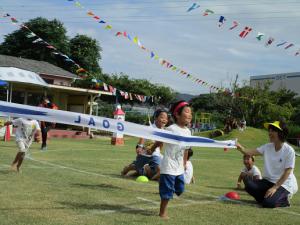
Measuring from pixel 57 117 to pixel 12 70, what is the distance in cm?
2346

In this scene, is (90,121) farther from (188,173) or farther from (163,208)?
(188,173)

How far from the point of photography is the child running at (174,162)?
19.5 ft

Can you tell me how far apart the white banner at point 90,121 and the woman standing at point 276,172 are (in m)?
1.64

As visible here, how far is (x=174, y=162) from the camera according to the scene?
6.09 metres

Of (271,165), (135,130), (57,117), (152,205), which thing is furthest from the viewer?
(271,165)

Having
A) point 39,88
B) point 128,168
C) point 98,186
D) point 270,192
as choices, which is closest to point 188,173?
point 128,168

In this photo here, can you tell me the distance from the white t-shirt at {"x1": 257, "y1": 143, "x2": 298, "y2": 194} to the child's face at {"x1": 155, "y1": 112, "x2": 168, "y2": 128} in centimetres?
180

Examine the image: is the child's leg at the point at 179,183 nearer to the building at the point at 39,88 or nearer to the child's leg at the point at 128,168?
the child's leg at the point at 128,168

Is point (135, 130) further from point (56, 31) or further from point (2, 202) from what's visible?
point (56, 31)

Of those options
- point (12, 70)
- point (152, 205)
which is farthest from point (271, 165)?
point (12, 70)

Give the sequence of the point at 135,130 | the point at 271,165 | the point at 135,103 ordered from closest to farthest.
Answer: the point at 135,130, the point at 271,165, the point at 135,103

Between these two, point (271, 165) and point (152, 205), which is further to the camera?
point (271, 165)

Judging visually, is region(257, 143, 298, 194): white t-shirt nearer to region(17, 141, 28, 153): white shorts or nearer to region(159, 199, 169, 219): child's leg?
region(159, 199, 169, 219): child's leg

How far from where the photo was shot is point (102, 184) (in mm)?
8438
